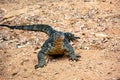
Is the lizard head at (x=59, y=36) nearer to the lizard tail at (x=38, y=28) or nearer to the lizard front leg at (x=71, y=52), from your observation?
the lizard front leg at (x=71, y=52)

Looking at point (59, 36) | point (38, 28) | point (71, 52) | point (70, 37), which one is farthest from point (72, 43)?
point (38, 28)

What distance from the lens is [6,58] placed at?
729cm

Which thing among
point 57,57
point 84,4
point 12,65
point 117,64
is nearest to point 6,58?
point 12,65

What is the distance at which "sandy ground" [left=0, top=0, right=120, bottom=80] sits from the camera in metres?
6.32

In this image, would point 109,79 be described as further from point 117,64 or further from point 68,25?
point 68,25

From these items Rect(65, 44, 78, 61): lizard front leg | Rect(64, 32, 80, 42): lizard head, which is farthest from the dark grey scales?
Rect(64, 32, 80, 42): lizard head

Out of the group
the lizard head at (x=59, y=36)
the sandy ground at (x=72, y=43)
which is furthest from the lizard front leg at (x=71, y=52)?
the lizard head at (x=59, y=36)

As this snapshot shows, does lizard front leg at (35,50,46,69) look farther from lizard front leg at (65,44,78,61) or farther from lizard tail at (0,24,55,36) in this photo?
lizard tail at (0,24,55,36)

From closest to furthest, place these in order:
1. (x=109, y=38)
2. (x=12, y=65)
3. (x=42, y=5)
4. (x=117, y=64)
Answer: (x=117, y=64) → (x=12, y=65) → (x=109, y=38) → (x=42, y=5)

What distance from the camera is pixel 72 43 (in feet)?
25.0

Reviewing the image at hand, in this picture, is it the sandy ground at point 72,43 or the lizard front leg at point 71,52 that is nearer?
the sandy ground at point 72,43

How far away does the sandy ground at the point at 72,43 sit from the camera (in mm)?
6321

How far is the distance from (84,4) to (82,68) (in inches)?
139

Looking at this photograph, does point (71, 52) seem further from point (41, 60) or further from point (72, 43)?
point (72, 43)
